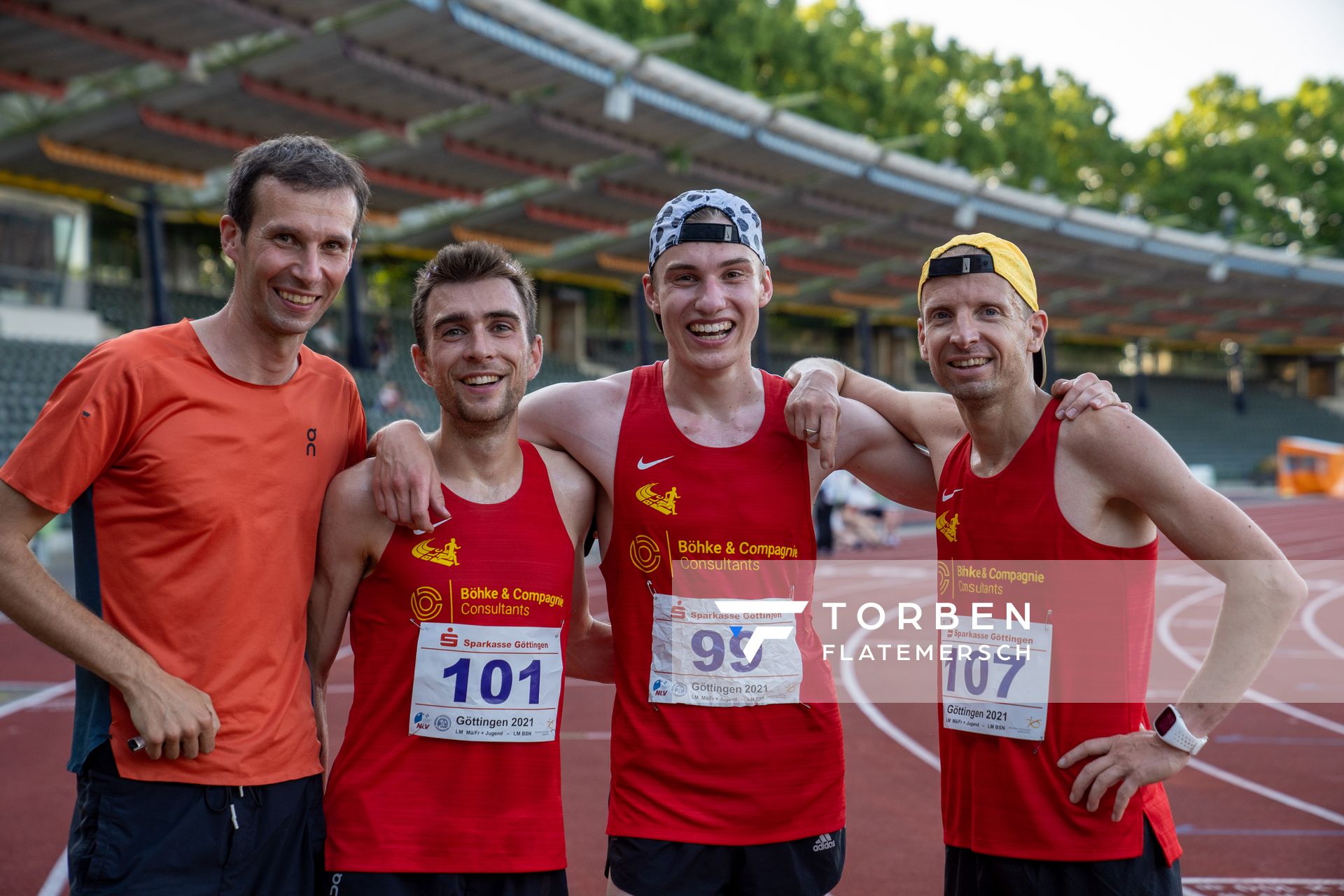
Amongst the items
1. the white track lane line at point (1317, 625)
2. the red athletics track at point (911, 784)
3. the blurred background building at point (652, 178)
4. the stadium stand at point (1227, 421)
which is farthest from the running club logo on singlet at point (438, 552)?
the stadium stand at point (1227, 421)

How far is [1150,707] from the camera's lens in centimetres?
850

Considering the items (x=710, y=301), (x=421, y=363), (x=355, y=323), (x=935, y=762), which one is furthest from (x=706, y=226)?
(x=355, y=323)

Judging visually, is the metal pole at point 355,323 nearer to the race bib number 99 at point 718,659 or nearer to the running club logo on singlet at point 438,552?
the running club logo on singlet at point 438,552

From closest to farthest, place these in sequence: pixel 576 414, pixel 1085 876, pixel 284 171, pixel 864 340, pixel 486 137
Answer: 1. pixel 284 171
2. pixel 1085 876
3. pixel 576 414
4. pixel 486 137
5. pixel 864 340

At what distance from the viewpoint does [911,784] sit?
21.4ft

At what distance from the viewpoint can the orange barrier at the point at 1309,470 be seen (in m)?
29.9

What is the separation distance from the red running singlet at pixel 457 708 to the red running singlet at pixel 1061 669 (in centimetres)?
103

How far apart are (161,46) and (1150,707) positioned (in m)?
15.6

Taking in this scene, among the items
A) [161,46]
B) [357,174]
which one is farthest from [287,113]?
[357,174]

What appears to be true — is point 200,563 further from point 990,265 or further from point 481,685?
point 990,265

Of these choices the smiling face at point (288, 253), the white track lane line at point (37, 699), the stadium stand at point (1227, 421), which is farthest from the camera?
the stadium stand at point (1227, 421)

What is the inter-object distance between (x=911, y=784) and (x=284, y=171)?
5.21 meters

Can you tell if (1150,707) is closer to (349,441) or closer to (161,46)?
(349,441)

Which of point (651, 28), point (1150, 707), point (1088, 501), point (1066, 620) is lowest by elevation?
point (1150, 707)
